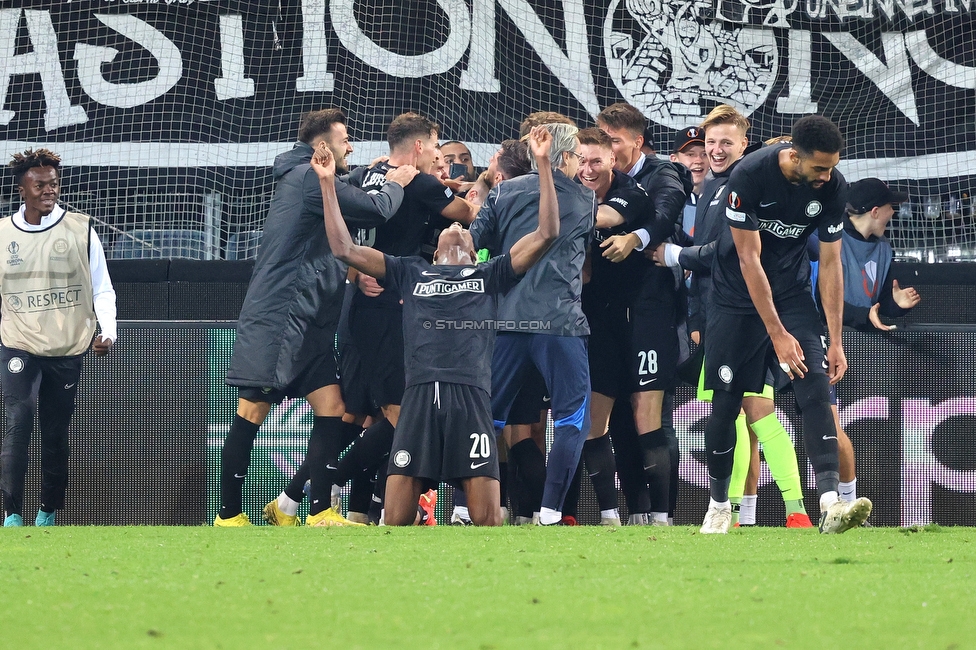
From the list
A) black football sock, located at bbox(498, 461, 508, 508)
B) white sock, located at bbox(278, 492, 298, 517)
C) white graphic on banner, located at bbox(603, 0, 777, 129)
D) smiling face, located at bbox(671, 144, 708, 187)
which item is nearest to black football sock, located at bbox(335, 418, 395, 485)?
white sock, located at bbox(278, 492, 298, 517)

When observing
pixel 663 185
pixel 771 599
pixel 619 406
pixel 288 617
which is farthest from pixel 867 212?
pixel 288 617

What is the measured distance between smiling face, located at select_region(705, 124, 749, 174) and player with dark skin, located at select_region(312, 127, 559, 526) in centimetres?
120

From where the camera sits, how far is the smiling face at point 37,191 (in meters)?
6.75

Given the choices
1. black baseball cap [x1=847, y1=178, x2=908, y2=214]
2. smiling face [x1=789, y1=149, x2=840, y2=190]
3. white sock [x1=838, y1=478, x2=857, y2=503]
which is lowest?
white sock [x1=838, y1=478, x2=857, y2=503]

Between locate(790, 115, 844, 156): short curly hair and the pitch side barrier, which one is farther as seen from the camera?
the pitch side barrier

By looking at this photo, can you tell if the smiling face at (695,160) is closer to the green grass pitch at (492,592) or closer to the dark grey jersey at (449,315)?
the dark grey jersey at (449,315)

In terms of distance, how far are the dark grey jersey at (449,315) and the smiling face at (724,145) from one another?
137 centimetres

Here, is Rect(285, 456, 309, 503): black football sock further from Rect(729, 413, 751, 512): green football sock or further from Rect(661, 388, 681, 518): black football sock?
Rect(729, 413, 751, 512): green football sock

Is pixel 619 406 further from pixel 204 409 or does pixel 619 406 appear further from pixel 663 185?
pixel 204 409

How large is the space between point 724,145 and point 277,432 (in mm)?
3082

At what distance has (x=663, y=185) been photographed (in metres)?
6.65

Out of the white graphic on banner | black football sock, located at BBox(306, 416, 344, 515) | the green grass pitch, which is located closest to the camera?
the green grass pitch

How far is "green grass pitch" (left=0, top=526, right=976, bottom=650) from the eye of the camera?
265 centimetres

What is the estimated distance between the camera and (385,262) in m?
5.70
